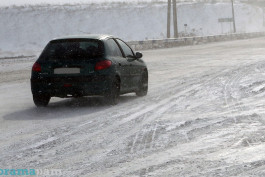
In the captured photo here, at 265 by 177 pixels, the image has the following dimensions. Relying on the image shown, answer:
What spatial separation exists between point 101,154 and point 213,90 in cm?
747

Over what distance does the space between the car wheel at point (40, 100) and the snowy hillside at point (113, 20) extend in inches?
3429

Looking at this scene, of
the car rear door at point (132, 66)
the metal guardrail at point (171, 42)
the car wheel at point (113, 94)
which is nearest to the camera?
the car wheel at point (113, 94)

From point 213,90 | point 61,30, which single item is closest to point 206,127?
point 213,90

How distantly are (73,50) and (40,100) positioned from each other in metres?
1.16

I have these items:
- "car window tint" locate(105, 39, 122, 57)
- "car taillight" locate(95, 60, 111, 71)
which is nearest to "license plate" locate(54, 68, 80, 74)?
"car taillight" locate(95, 60, 111, 71)

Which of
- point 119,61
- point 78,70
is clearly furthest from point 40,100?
point 119,61

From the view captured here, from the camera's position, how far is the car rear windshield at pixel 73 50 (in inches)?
466

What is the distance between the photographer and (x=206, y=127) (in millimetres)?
8586

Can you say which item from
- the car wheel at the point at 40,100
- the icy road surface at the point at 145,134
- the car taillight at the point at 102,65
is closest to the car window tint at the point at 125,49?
the icy road surface at the point at 145,134

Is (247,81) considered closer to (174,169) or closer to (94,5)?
(174,169)

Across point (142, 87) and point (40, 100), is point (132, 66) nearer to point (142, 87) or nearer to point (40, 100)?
point (142, 87)

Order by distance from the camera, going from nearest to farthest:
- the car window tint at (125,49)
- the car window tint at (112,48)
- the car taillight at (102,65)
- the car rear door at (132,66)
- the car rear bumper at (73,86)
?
the car rear bumper at (73,86) < the car taillight at (102,65) < the car window tint at (112,48) < the car rear door at (132,66) < the car window tint at (125,49)

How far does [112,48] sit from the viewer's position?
12500mm

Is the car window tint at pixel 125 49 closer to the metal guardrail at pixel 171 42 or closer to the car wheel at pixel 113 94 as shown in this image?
the car wheel at pixel 113 94
